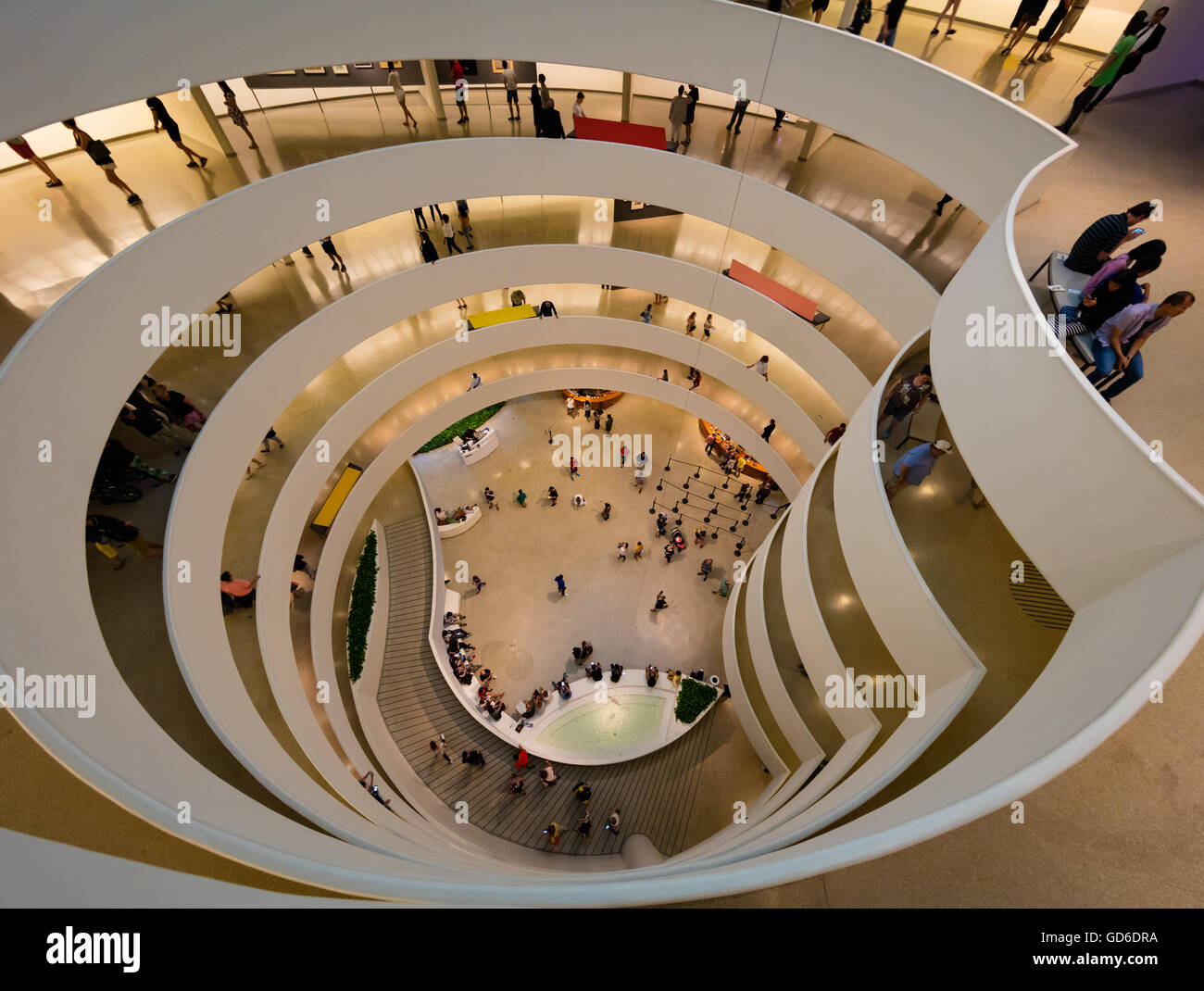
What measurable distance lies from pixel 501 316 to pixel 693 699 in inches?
513

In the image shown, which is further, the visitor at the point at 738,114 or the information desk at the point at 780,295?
the information desk at the point at 780,295

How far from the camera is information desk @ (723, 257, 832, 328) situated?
46.9 feet

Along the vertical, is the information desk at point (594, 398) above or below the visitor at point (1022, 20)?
below

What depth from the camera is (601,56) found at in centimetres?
1121

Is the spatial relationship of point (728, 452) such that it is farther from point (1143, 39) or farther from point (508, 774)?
point (1143, 39)

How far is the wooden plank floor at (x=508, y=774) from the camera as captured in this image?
48.7ft

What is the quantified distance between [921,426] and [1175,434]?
8.46ft

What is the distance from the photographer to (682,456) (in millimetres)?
22094

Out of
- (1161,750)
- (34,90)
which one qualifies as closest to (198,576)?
(34,90)

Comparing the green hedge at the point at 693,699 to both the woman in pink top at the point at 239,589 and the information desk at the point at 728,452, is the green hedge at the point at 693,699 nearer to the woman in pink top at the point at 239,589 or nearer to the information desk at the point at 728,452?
the information desk at the point at 728,452

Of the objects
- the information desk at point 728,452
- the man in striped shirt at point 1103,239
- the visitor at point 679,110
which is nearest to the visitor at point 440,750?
the information desk at point 728,452

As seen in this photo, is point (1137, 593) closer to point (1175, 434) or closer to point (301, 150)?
point (1175, 434)

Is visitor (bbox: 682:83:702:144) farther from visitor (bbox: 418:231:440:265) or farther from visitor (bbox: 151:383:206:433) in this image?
visitor (bbox: 151:383:206:433)

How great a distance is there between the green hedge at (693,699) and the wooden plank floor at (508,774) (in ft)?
1.32
